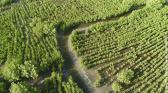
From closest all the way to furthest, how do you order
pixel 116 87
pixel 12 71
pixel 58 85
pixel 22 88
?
pixel 22 88
pixel 116 87
pixel 58 85
pixel 12 71

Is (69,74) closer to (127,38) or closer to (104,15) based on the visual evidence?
(127,38)

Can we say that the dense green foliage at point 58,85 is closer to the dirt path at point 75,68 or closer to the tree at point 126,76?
the dirt path at point 75,68

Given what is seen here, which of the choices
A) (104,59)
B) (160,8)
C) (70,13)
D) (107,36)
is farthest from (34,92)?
(160,8)

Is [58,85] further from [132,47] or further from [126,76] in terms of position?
[132,47]

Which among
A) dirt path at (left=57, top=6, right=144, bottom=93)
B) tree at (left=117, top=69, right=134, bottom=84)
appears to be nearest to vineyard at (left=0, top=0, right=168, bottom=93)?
tree at (left=117, top=69, right=134, bottom=84)

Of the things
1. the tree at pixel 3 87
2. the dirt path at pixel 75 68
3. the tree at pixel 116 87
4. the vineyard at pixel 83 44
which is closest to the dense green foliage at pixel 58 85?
the vineyard at pixel 83 44

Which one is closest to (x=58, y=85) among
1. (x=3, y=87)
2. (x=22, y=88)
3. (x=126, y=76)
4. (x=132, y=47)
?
(x=22, y=88)

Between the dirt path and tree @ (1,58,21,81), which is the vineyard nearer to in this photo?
tree @ (1,58,21,81)
